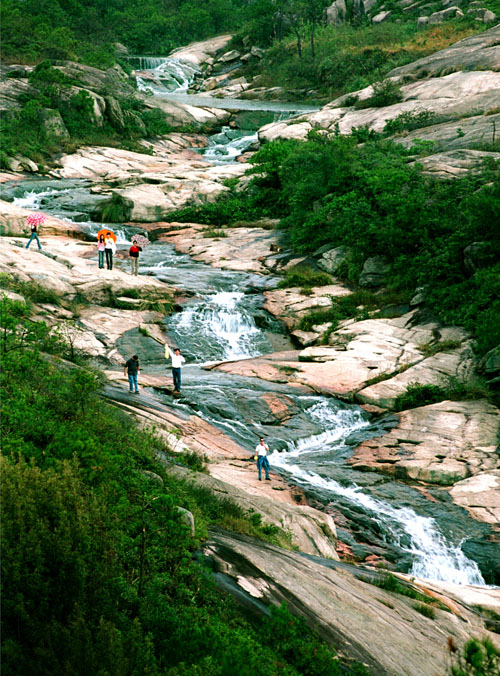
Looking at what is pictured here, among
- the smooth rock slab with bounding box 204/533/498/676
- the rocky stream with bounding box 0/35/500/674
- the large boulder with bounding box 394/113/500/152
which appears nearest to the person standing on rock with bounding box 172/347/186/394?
the rocky stream with bounding box 0/35/500/674

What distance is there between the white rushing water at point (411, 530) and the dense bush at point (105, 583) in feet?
18.8

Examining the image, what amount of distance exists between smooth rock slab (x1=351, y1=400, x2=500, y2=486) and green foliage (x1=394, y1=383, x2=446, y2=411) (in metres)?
0.35

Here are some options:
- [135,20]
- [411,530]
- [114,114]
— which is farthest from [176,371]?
[135,20]

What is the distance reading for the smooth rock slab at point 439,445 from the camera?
1343 cm

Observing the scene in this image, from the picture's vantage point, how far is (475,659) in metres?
4.73

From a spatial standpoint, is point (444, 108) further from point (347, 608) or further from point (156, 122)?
point (347, 608)

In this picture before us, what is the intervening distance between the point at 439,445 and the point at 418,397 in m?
2.12

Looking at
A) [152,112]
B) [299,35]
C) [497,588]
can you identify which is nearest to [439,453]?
[497,588]

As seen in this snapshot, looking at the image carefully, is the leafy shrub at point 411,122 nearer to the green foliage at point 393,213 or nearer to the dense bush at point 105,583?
the green foliage at point 393,213

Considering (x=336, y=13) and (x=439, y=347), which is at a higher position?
(x=336, y=13)

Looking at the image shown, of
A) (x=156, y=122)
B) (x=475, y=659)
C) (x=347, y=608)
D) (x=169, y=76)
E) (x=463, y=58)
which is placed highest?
(x=169, y=76)

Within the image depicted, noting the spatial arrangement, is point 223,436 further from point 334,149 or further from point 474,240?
point 334,149

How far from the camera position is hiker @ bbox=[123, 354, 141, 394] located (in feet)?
46.2

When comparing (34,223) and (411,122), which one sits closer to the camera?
(34,223)
